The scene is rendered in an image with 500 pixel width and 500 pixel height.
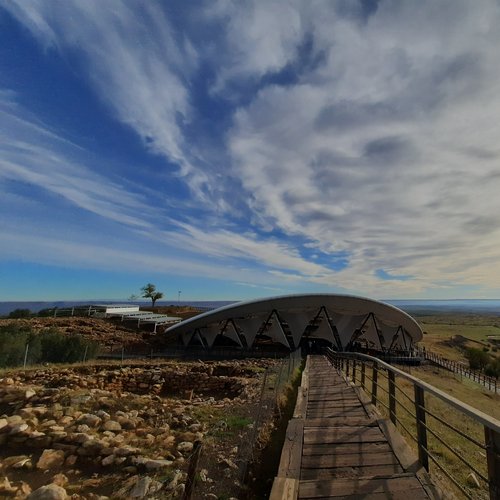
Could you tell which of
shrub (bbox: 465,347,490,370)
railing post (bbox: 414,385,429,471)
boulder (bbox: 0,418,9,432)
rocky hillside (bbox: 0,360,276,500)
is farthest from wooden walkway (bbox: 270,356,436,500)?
shrub (bbox: 465,347,490,370)

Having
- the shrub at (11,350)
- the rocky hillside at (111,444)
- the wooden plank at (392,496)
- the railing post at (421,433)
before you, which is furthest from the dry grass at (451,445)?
the shrub at (11,350)

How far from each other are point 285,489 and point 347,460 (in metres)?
1.35

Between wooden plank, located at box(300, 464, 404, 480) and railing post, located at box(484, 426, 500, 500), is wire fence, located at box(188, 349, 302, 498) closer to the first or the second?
wooden plank, located at box(300, 464, 404, 480)

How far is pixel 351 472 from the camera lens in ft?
14.4

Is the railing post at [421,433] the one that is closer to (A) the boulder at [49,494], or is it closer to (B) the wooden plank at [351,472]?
(B) the wooden plank at [351,472]

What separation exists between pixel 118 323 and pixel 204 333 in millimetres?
11158

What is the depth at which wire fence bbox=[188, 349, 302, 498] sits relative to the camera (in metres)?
4.91

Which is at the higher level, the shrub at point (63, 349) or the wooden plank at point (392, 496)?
the wooden plank at point (392, 496)

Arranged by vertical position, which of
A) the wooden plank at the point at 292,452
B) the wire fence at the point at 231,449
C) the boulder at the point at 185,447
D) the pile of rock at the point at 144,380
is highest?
the wooden plank at the point at 292,452

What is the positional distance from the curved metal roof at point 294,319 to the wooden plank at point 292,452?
986 inches

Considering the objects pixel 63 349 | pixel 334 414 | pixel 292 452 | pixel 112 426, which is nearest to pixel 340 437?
pixel 292 452

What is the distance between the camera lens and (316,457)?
16.0 feet

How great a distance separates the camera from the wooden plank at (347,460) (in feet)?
15.0

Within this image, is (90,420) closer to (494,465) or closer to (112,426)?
(112,426)
